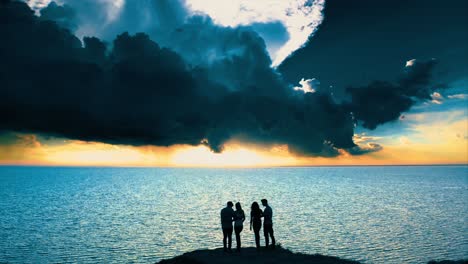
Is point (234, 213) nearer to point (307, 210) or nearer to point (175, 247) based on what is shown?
point (175, 247)

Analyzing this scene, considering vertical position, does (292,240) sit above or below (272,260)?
below

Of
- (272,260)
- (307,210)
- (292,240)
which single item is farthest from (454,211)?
(272,260)

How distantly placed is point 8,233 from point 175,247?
2973 cm

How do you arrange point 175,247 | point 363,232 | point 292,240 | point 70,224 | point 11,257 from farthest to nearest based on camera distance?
1. point 70,224
2. point 363,232
3. point 292,240
4. point 175,247
5. point 11,257

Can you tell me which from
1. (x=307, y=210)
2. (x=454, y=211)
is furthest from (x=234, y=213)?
(x=454, y=211)

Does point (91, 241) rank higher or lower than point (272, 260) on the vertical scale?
lower

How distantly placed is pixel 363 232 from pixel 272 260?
118 ft

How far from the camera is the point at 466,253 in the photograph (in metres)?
40.7

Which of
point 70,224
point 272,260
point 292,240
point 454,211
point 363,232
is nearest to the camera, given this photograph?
point 272,260

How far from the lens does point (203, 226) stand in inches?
2270

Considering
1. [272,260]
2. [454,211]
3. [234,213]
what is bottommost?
[454,211]

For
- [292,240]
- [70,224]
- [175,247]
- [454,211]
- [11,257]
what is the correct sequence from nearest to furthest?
[11,257], [175,247], [292,240], [70,224], [454,211]

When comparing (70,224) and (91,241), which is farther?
(70,224)

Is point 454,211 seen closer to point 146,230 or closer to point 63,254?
point 146,230
